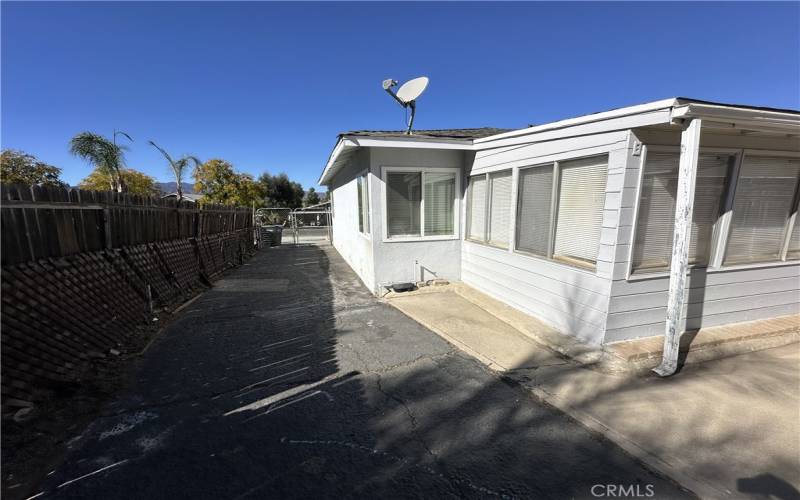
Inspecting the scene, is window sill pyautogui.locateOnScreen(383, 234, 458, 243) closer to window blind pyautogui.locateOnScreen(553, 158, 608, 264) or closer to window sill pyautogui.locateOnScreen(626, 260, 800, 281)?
window blind pyautogui.locateOnScreen(553, 158, 608, 264)

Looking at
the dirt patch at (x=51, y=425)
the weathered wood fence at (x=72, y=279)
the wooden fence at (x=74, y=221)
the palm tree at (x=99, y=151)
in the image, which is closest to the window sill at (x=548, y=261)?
the dirt patch at (x=51, y=425)

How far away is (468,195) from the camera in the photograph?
6.50 meters

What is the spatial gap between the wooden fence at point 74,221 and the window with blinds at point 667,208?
246 inches

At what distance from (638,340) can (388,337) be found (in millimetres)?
3082

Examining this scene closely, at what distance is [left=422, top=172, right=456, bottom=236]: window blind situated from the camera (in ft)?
21.2

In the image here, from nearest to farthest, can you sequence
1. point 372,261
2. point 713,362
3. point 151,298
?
point 713,362
point 151,298
point 372,261

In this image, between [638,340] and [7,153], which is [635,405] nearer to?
[638,340]

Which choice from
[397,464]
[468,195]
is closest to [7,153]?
[468,195]

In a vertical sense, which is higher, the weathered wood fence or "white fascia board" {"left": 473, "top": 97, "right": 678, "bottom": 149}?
"white fascia board" {"left": 473, "top": 97, "right": 678, "bottom": 149}

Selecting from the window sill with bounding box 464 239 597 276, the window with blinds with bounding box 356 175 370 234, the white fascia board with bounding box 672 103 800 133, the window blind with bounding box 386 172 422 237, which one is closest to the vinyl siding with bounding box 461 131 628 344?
the window sill with bounding box 464 239 597 276

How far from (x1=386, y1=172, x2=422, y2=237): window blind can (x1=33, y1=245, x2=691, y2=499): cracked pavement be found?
2.55 metres

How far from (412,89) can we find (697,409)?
617 cm

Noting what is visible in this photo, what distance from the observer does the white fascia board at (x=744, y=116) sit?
299 cm

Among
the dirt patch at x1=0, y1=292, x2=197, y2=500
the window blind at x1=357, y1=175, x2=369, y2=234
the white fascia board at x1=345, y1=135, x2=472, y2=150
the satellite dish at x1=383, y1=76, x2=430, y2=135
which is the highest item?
the satellite dish at x1=383, y1=76, x2=430, y2=135
